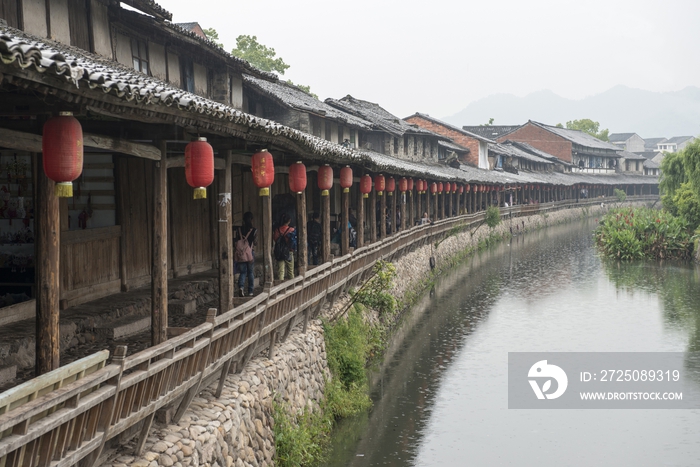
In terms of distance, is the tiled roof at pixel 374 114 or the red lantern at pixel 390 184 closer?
the red lantern at pixel 390 184

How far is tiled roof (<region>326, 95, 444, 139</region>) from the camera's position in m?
44.0

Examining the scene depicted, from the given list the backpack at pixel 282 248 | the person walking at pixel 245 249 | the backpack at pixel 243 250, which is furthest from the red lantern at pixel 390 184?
the backpack at pixel 243 250

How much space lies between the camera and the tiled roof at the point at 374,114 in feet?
144

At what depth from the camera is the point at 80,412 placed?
22.2 feet

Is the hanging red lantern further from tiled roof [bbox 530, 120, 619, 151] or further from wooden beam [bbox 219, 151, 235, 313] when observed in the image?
tiled roof [bbox 530, 120, 619, 151]

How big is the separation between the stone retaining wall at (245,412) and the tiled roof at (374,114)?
25.5 metres

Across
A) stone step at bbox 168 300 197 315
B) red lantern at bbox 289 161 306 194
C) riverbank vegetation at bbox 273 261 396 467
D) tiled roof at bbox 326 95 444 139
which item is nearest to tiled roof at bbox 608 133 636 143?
tiled roof at bbox 326 95 444 139

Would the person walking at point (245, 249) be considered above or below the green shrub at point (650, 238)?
above

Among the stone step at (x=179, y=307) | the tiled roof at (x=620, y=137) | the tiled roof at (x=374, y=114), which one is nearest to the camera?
the stone step at (x=179, y=307)

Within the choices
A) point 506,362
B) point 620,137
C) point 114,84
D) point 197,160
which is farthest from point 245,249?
point 620,137

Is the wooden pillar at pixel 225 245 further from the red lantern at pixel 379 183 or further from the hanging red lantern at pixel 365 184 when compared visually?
the red lantern at pixel 379 183

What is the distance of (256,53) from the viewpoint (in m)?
57.6

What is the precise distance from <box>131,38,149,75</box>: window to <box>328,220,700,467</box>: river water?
1006 cm

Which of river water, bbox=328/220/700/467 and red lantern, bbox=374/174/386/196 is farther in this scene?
red lantern, bbox=374/174/386/196
